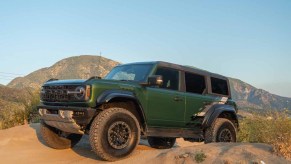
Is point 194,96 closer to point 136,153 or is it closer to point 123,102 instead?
point 123,102

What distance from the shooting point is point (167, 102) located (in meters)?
8.41

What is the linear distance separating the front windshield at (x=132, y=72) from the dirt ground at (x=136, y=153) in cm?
154

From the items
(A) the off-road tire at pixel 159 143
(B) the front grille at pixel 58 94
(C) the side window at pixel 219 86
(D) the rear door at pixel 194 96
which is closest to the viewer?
(B) the front grille at pixel 58 94

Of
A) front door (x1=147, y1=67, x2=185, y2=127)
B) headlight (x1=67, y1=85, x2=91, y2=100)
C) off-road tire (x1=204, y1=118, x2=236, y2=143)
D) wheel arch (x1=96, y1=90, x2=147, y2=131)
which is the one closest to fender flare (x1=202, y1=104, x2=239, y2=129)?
off-road tire (x1=204, y1=118, x2=236, y2=143)

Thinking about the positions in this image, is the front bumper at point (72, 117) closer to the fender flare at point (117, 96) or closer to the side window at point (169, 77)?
the fender flare at point (117, 96)

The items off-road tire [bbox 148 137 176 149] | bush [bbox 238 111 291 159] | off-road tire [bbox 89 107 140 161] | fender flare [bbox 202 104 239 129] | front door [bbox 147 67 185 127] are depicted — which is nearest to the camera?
bush [bbox 238 111 291 159]

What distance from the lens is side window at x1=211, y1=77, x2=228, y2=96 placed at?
998 centimetres

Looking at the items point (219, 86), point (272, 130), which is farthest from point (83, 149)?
point (272, 130)

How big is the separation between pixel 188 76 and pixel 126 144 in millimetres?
2660

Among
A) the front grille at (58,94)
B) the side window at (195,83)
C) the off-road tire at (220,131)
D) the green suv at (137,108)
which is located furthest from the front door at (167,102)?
the front grille at (58,94)

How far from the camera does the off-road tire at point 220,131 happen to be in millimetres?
9227

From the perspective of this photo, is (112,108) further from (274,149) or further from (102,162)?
(274,149)

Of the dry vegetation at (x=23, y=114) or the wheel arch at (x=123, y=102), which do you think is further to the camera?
the dry vegetation at (x=23, y=114)

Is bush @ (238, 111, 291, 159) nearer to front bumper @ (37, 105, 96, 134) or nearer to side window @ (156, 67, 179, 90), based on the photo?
side window @ (156, 67, 179, 90)
